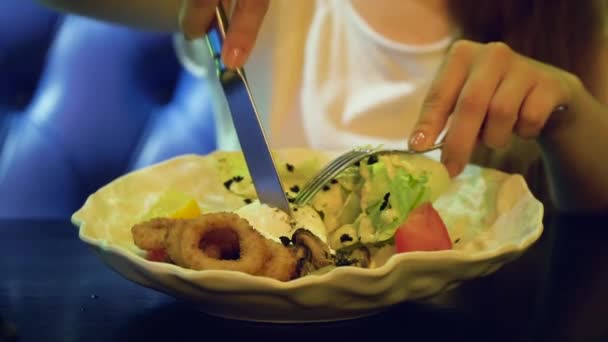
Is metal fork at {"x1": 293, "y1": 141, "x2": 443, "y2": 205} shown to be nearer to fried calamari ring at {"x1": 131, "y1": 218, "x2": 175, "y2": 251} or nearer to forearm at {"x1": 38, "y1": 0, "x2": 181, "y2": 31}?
fried calamari ring at {"x1": 131, "y1": 218, "x2": 175, "y2": 251}

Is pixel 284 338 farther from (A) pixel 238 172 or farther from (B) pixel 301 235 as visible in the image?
A: (A) pixel 238 172

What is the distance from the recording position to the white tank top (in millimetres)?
1276

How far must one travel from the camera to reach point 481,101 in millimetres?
713

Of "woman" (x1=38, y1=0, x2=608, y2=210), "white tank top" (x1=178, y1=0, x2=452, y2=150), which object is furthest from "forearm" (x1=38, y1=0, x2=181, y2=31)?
"white tank top" (x1=178, y1=0, x2=452, y2=150)

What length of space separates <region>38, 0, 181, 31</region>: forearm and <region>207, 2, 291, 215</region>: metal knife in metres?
0.59

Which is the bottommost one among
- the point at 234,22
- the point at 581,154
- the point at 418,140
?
the point at 581,154

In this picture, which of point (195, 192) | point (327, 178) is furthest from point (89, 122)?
point (327, 178)

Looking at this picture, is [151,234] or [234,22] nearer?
[151,234]

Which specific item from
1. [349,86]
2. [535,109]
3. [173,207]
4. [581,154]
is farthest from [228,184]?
[349,86]

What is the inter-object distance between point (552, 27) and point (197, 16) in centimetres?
67

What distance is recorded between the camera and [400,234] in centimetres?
60

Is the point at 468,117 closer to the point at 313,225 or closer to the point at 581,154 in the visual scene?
the point at 313,225

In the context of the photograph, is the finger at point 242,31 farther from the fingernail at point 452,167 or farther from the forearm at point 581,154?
the forearm at point 581,154

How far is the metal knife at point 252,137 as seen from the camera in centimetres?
64
